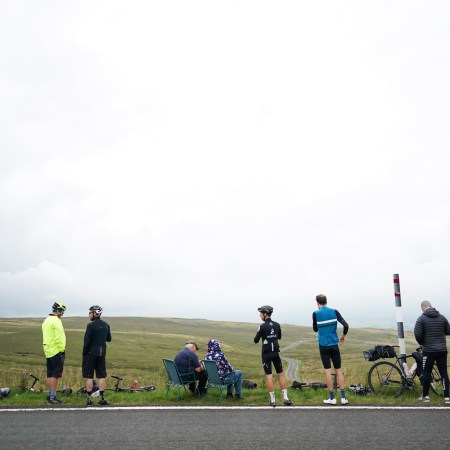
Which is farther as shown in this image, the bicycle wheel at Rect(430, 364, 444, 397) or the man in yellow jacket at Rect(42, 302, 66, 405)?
the man in yellow jacket at Rect(42, 302, 66, 405)

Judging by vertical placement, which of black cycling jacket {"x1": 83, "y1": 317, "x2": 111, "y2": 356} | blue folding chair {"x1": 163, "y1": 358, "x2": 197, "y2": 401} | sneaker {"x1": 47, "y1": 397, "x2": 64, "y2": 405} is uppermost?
black cycling jacket {"x1": 83, "y1": 317, "x2": 111, "y2": 356}

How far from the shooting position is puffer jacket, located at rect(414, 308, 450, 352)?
37.0ft

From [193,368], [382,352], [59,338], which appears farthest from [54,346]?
[382,352]

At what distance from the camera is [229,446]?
24.7 feet

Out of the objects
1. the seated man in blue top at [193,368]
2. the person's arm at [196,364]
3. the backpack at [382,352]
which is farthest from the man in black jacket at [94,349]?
the backpack at [382,352]

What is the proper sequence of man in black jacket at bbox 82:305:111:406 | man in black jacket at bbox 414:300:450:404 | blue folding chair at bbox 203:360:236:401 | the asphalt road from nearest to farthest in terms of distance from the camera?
the asphalt road → man in black jacket at bbox 414:300:450:404 → blue folding chair at bbox 203:360:236:401 → man in black jacket at bbox 82:305:111:406

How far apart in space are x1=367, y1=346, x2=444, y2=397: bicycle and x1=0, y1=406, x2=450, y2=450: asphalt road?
189cm

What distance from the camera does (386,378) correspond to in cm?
1217

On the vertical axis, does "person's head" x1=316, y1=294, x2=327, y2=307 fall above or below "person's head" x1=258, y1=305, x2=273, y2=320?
above

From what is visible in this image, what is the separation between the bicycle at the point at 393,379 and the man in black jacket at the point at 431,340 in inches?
25.8

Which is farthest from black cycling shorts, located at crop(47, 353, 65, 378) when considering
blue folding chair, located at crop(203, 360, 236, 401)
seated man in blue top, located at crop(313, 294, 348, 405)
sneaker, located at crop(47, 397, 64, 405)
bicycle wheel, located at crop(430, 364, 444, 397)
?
bicycle wheel, located at crop(430, 364, 444, 397)

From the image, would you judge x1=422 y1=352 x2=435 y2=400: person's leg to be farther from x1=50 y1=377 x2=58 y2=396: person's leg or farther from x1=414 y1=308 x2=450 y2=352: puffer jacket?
x1=50 y1=377 x2=58 y2=396: person's leg

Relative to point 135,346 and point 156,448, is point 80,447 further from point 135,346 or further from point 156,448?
point 135,346

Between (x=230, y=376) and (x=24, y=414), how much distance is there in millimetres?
5071
